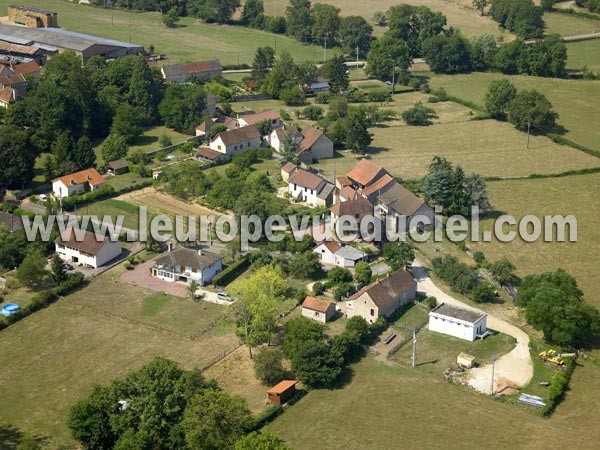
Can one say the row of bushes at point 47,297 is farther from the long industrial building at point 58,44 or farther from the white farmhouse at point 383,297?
the long industrial building at point 58,44

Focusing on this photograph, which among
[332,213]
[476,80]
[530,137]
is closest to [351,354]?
[332,213]

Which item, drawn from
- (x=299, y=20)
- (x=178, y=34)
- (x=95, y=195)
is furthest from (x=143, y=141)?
(x=299, y=20)

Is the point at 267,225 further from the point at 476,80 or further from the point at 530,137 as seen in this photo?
the point at 476,80

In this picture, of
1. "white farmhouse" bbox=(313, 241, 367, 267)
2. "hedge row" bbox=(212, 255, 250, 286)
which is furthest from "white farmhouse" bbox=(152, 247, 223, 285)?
"white farmhouse" bbox=(313, 241, 367, 267)

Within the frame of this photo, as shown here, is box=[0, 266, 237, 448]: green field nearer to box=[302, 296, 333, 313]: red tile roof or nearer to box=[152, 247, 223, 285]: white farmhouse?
box=[152, 247, 223, 285]: white farmhouse

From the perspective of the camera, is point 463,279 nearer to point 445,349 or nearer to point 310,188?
point 445,349
